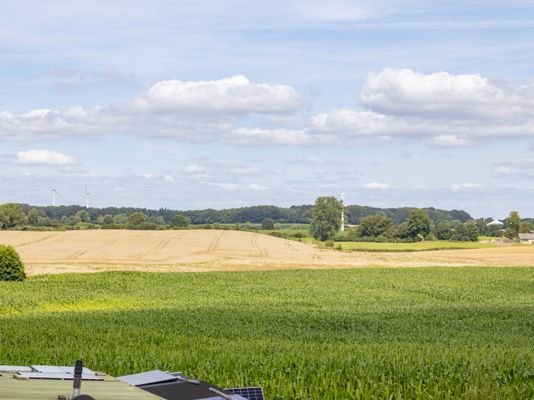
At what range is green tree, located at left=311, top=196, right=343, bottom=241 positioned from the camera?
15425cm

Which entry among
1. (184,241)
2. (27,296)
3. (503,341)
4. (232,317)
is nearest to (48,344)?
(503,341)

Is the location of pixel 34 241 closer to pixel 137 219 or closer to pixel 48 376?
pixel 137 219

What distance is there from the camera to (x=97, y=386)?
4047 mm

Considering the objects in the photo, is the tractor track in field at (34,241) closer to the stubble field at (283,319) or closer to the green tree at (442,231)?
the stubble field at (283,319)

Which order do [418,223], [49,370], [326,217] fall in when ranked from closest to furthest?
[49,370]
[418,223]
[326,217]

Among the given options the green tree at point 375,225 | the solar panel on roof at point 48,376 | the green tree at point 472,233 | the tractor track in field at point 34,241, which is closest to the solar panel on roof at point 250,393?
the solar panel on roof at point 48,376

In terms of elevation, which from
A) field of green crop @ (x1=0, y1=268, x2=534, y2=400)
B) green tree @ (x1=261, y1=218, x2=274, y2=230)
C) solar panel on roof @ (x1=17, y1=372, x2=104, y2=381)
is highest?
green tree @ (x1=261, y1=218, x2=274, y2=230)

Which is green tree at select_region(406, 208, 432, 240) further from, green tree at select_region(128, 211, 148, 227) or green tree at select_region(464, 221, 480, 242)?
green tree at select_region(128, 211, 148, 227)

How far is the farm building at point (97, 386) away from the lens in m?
3.76

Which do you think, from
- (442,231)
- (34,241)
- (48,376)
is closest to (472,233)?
(442,231)

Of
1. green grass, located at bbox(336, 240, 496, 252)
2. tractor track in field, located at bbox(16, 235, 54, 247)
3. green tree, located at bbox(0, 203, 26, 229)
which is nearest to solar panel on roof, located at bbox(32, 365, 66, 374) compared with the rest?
tractor track in field, located at bbox(16, 235, 54, 247)

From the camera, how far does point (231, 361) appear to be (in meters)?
12.4

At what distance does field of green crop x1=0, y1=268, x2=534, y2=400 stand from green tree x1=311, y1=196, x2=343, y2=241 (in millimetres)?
93106

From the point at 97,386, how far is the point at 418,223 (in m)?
140
